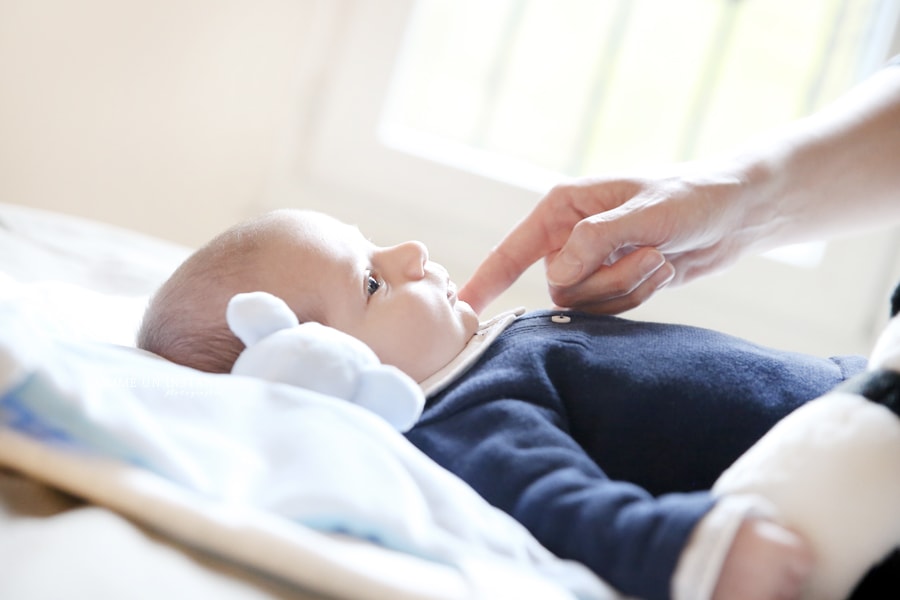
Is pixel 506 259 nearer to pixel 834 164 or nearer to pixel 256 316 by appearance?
pixel 834 164

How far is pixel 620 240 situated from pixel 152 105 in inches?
48.2

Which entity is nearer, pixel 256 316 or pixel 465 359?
pixel 256 316

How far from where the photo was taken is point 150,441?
56cm

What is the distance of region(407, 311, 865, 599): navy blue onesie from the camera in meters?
0.59

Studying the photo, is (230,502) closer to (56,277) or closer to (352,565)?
(352,565)

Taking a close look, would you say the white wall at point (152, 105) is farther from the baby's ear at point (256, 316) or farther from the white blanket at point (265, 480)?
the white blanket at point (265, 480)

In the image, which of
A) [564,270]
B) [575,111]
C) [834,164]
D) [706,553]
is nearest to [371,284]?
[564,270]

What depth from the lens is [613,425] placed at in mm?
827

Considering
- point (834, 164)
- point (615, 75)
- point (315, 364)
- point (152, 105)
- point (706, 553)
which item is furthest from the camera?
point (615, 75)

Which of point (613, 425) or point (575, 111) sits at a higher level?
point (575, 111)

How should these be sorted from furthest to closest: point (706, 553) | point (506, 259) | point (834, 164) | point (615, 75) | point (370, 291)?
1. point (615, 75)
2. point (506, 259)
3. point (834, 164)
4. point (370, 291)
5. point (706, 553)

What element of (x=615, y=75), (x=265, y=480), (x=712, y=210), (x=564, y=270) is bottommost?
(x=265, y=480)

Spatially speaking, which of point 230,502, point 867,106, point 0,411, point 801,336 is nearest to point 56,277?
point 0,411

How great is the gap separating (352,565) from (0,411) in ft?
0.86
